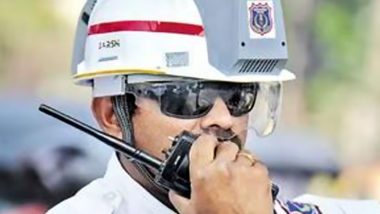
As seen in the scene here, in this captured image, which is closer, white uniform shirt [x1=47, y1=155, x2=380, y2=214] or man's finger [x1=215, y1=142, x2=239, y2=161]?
man's finger [x1=215, y1=142, x2=239, y2=161]

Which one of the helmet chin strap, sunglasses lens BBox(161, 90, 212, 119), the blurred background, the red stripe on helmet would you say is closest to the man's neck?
the helmet chin strap

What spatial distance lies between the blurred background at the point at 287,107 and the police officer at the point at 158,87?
185cm

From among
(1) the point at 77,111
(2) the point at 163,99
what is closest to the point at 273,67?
(2) the point at 163,99

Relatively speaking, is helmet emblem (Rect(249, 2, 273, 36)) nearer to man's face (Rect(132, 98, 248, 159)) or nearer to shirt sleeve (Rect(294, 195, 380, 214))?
man's face (Rect(132, 98, 248, 159))

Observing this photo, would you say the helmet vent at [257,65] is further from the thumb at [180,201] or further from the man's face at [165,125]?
the thumb at [180,201]

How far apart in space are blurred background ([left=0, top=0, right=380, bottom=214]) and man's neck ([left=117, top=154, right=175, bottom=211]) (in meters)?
1.88

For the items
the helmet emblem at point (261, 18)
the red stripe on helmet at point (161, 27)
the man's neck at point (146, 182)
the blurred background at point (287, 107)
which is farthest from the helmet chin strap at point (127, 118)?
the blurred background at point (287, 107)

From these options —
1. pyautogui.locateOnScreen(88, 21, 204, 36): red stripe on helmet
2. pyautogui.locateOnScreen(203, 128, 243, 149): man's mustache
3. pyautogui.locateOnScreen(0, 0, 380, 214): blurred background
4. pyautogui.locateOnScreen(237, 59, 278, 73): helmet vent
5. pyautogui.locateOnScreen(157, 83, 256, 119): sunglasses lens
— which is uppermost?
pyautogui.locateOnScreen(88, 21, 204, 36): red stripe on helmet

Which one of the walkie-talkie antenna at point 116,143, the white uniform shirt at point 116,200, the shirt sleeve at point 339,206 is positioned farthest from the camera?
the shirt sleeve at point 339,206

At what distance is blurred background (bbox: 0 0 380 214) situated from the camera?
13.3 feet

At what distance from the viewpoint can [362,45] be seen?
432 cm

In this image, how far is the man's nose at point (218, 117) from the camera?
1.91 meters

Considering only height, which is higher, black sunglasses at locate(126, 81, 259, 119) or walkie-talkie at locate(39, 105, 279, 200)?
black sunglasses at locate(126, 81, 259, 119)

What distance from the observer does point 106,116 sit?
2.02 metres
